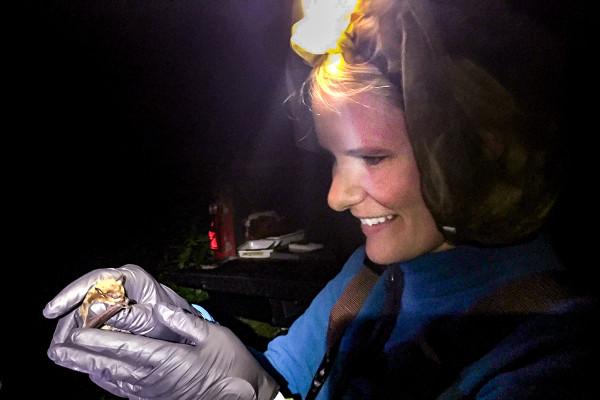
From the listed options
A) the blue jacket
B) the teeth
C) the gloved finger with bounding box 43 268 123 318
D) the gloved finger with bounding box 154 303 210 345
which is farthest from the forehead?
the gloved finger with bounding box 43 268 123 318

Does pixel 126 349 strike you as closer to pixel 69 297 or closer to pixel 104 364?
pixel 104 364

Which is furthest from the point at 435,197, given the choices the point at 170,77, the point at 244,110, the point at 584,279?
the point at 170,77

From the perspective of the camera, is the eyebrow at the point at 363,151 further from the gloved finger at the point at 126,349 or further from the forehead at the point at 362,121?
the gloved finger at the point at 126,349

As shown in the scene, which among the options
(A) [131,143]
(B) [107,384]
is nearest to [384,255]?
(B) [107,384]

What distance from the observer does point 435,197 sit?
791 mm

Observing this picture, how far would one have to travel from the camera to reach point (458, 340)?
837 mm

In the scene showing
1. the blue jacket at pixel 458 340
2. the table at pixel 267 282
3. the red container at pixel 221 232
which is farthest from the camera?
the red container at pixel 221 232

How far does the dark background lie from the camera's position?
6.06 feet

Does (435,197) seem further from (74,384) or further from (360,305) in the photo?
(74,384)

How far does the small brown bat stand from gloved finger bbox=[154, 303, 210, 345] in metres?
0.12

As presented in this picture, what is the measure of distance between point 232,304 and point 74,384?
87cm

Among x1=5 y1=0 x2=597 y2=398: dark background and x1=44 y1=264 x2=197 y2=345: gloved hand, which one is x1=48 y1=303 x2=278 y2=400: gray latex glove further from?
x1=5 y1=0 x2=597 y2=398: dark background

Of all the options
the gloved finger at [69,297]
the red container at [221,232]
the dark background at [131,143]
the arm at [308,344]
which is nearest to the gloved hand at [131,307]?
the gloved finger at [69,297]

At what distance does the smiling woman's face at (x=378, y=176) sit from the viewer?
2.78 ft
